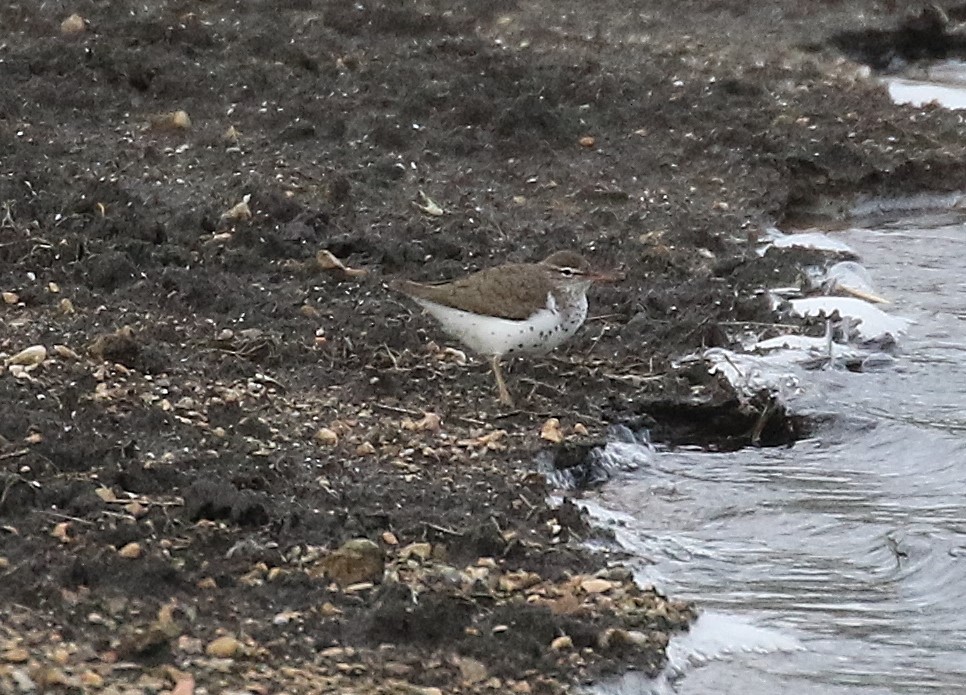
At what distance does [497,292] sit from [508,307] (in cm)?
12

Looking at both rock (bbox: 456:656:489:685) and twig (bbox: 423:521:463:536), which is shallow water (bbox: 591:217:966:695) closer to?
rock (bbox: 456:656:489:685)

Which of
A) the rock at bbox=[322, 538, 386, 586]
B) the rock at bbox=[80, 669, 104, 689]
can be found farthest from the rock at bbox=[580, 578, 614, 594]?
the rock at bbox=[80, 669, 104, 689]

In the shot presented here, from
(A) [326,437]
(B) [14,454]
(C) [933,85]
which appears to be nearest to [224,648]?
(B) [14,454]

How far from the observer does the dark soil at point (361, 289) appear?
5254 millimetres

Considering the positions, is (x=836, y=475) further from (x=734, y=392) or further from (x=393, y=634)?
(x=393, y=634)

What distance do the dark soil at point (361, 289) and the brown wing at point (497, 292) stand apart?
326 millimetres

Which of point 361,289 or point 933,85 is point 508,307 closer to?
point 361,289

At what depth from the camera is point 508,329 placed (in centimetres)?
745

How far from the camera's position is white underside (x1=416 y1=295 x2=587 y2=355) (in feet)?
24.4

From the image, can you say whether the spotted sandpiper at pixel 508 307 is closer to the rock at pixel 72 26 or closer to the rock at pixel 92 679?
the rock at pixel 92 679

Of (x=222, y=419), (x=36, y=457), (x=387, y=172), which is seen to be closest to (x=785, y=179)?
(x=387, y=172)

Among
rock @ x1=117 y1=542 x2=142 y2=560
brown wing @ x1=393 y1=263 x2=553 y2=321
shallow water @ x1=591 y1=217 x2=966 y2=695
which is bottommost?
shallow water @ x1=591 y1=217 x2=966 y2=695

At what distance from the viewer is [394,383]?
7.45 m

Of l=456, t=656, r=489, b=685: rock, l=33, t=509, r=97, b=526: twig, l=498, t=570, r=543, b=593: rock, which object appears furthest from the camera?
l=498, t=570, r=543, b=593: rock
